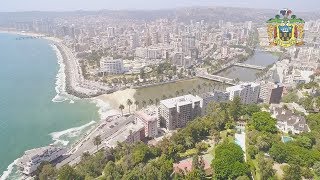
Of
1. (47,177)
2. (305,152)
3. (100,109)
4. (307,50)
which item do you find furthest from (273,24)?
(307,50)

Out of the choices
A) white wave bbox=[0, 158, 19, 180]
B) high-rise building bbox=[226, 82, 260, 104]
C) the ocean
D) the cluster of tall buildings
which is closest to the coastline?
the ocean

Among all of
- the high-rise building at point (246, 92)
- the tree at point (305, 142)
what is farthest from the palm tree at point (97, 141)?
the high-rise building at point (246, 92)

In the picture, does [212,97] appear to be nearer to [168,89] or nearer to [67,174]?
[168,89]

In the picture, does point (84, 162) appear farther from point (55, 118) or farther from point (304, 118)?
point (304, 118)

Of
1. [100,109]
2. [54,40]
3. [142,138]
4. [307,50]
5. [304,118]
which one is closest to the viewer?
[304,118]

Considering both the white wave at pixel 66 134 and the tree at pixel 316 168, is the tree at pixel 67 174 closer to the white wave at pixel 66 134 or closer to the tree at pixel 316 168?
the white wave at pixel 66 134

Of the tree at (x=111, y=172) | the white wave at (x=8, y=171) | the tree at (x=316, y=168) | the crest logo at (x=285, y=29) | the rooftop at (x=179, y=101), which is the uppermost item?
the crest logo at (x=285, y=29)

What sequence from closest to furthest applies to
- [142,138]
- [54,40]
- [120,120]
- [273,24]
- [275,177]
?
[275,177], [273,24], [142,138], [120,120], [54,40]

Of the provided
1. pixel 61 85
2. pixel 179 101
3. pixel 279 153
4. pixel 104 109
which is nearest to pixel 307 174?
pixel 279 153
